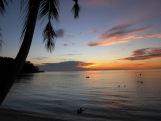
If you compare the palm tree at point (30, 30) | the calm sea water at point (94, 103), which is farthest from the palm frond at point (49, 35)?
the calm sea water at point (94, 103)

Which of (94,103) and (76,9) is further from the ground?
(76,9)

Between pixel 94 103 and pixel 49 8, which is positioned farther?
pixel 94 103

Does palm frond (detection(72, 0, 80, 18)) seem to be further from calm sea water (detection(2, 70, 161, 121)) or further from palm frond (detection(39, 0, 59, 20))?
calm sea water (detection(2, 70, 161, 121))

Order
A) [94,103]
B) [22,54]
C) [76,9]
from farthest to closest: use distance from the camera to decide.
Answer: [94,103]
[76,9]
[22,54]

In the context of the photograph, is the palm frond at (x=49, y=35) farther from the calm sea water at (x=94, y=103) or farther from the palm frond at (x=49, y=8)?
the calm sea water at (x=94, y=103)

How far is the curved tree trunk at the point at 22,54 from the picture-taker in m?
2.83

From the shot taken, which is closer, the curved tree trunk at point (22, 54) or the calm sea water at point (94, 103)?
the curved tree trunk at point (22, 54)

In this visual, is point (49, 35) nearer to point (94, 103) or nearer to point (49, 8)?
point (49, 8)

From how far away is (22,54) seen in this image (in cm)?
302

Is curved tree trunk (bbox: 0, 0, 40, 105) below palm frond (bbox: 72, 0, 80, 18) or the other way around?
below

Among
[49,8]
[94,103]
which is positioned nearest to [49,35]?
[49,8]

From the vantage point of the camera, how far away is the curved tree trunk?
2.83 meters

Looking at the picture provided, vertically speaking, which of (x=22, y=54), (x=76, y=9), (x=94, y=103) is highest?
(x=76, y=9)

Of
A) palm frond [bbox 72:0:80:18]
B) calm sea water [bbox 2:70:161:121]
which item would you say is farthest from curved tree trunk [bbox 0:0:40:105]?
calm sea water [bbox 2:70:161:121]
